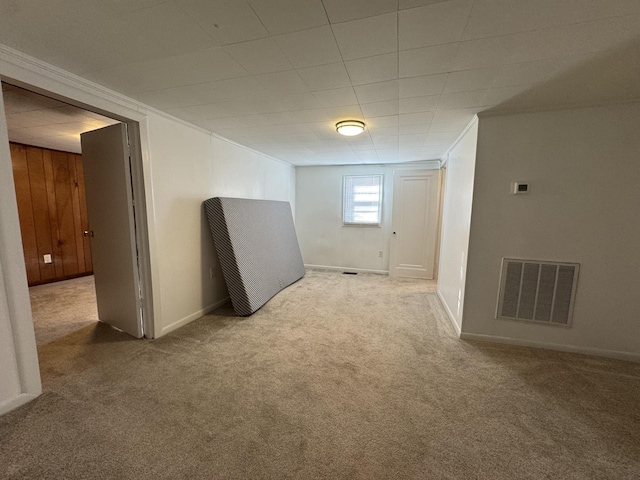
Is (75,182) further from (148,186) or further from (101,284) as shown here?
(148,186)

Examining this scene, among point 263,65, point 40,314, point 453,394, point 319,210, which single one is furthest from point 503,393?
point 40,314

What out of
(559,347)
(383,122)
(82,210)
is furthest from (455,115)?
(82,210)

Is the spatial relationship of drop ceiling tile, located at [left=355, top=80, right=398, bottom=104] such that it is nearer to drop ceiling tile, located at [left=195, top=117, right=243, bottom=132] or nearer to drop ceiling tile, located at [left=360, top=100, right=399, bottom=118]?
drop ceiling tile, located at [left=360, top=100, right=399, bottom=118]

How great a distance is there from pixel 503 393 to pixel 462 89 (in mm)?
2256

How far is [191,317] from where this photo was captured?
3031 millimetres

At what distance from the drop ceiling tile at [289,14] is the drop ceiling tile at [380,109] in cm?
110

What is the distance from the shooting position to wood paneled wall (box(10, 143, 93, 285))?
4043mm

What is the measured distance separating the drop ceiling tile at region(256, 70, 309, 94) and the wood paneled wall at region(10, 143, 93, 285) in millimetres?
4636

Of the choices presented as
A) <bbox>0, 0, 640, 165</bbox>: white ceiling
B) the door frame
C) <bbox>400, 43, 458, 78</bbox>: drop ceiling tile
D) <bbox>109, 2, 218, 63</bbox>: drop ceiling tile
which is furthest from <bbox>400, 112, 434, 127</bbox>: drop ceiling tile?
the door frame

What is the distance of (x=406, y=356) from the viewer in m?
2.34

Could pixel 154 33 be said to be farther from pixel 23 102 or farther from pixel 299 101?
pixel 23 102

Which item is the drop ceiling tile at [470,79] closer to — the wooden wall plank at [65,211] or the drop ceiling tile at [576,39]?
the drop ceiling tile at [576,39]

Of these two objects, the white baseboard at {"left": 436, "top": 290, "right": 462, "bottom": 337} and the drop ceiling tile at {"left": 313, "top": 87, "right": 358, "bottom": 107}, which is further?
the white baseboard at {"left": 436, "top": 290, "right": 462, "bottom": 337}

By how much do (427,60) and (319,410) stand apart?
2.31 metres
